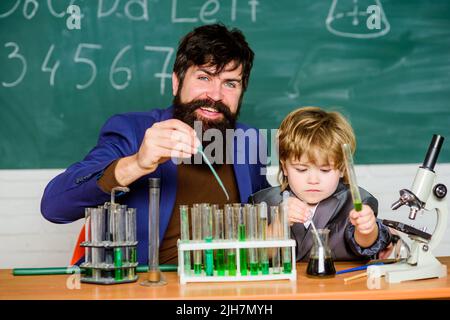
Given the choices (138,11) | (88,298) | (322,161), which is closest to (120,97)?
(138,11)

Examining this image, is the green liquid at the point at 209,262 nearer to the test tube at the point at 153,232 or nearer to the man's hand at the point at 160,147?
the test tube at the point at 153,232

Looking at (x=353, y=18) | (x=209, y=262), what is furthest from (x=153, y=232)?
(x=353, y=18)

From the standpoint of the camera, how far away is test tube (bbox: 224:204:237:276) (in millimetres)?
1732

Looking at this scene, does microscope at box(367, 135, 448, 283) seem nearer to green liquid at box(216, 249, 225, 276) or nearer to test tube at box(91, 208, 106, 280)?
green liquid at box(216, 249, 225, 276)

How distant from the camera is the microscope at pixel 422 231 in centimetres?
176

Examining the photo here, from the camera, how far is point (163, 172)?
234 cm

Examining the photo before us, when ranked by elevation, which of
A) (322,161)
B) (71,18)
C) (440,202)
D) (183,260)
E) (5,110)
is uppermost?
(71,18)

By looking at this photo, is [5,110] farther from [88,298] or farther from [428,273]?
[428,273]

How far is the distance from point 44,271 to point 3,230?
5.01ft

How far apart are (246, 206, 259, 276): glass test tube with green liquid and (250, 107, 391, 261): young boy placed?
0.78 feet

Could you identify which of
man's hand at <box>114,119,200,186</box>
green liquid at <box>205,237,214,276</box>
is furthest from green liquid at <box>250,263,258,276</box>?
man's hand at <box>114,119,200,186</box>
